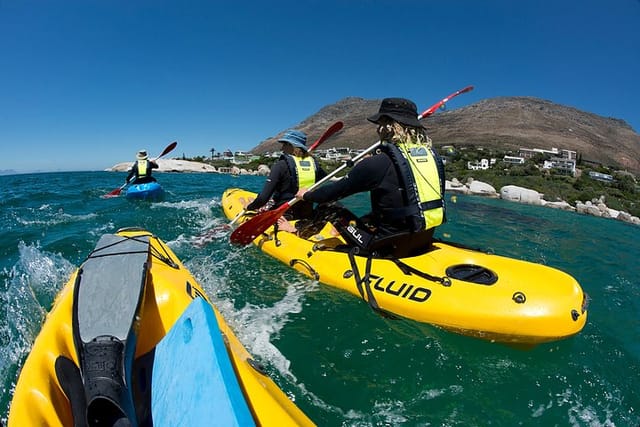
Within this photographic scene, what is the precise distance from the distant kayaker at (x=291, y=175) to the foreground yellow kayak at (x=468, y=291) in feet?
5.90

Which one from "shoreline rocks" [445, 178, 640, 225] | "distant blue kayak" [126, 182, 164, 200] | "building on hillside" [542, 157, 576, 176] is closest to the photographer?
"distant blue kayak" [126, 182, 164, 200]

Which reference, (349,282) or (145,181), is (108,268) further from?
(145,181)

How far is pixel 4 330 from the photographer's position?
3.09 m

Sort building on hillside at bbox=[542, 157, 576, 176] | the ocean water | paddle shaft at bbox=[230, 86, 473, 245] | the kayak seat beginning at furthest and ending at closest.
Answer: building on hillside at bbox=[542, 157, 576, 176], paddle shaft at bbox=[230, 86, 473, 245], the ocean water, the kayak seat

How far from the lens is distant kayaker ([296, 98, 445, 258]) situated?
3.32 meters

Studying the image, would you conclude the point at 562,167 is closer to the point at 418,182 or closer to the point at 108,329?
the point at 418,182

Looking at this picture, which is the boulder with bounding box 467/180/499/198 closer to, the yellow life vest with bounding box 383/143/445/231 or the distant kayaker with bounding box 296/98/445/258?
the distant kayaker with bounding box 296/98/445/258

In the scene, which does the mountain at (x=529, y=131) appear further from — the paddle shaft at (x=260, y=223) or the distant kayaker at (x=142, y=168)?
the paddle shaft at (x=260, y=223)

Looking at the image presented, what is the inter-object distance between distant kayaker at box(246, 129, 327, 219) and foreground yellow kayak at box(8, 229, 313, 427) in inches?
126

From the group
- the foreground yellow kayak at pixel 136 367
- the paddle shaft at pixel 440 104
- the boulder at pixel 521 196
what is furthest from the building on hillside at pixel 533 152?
the foreground yellow kayak at pixel 136 367

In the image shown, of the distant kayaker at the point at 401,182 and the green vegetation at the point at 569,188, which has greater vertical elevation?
the distant kayaker at the point at 401,182

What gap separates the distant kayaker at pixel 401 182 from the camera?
131 inches

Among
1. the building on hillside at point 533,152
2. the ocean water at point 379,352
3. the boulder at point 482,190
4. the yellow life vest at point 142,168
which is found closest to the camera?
the ocean water at point 379,352

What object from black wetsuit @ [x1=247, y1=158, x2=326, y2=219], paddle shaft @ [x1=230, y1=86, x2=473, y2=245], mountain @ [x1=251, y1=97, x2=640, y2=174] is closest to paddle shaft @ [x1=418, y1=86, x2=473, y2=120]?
paddle shaft @ [x1=230, y1=86, x2=473, y2=245]
